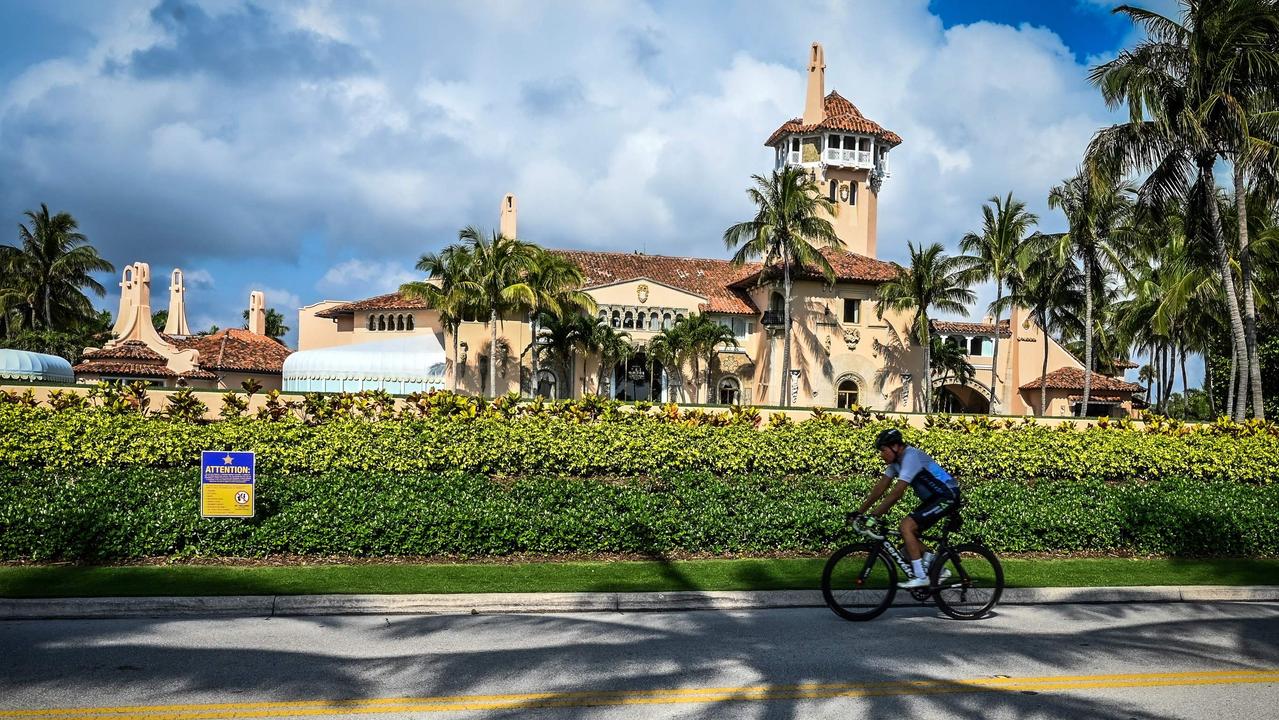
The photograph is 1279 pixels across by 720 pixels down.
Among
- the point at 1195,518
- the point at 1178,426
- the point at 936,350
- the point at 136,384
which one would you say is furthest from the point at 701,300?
the point at 1195,518

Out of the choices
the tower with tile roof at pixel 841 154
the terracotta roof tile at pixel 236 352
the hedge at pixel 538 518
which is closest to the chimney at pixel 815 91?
the tower with tile roof at pixel 841 154

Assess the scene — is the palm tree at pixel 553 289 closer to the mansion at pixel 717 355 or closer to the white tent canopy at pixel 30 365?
the mansion at pixel 717 355

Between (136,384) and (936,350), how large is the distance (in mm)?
45416

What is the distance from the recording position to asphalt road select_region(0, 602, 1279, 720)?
6.69 m

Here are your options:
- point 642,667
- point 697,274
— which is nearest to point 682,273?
point 697,274

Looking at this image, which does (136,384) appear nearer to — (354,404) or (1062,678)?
(354,404)

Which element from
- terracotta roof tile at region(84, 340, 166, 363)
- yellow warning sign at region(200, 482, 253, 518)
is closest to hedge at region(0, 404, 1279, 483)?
yellow warning sign at region(200, 482, 253, 518)

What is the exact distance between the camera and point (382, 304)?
2002 inches

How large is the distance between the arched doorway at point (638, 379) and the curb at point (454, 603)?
3668 cm

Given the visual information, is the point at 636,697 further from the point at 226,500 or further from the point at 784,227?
the point at 784,227

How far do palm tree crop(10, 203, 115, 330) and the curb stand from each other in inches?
2132

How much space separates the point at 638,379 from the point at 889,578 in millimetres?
38877

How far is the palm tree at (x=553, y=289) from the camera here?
43.2 meters

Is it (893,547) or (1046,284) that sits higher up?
(1046,284)
